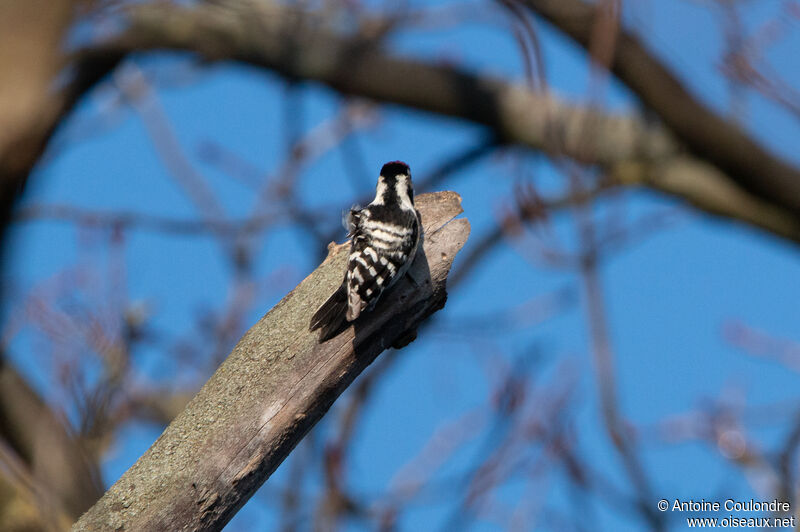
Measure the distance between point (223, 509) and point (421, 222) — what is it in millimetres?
1300

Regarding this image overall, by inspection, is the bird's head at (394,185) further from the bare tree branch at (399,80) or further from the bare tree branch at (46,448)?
the bare tree branch at (399,80)

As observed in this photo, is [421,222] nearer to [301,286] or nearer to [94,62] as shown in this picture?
[301,286]

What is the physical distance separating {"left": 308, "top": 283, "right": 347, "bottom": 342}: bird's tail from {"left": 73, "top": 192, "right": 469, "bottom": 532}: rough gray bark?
28 millimetres

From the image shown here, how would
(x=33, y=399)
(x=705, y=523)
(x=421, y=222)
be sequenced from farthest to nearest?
(x=33, y=399) → (x=705, y=523) → (x=421, y=222)

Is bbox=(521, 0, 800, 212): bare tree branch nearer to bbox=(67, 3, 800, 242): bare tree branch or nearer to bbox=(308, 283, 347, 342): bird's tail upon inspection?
bbox=(67, 3, 800, 242): bare tree branch

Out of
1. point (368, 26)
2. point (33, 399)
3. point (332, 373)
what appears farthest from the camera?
point (368, 26)

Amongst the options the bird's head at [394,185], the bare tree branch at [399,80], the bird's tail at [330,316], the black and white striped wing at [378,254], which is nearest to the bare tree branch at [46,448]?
the bird's tail at [330,316]

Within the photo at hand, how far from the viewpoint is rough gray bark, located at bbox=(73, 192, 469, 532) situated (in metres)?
2.21

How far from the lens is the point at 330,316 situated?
2451mm

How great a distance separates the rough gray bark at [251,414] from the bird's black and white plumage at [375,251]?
7cm

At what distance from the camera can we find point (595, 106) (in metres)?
2.68

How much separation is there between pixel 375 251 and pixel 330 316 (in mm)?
349

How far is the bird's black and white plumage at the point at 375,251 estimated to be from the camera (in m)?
2.44

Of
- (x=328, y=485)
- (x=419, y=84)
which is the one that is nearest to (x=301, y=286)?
(x=328, y=485)
